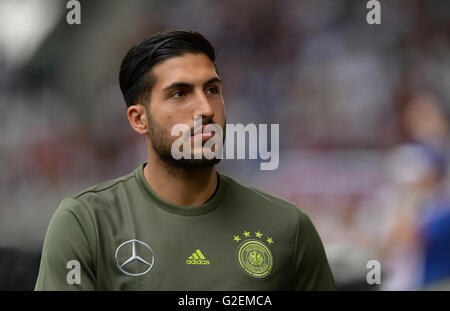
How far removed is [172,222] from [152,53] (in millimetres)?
628

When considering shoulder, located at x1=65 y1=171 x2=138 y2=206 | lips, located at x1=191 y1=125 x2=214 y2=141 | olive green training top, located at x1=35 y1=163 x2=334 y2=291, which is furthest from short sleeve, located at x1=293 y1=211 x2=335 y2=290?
shoulder, located at x1=65 y1=171 x2=138 y2=206

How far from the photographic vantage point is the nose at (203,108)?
1898mm

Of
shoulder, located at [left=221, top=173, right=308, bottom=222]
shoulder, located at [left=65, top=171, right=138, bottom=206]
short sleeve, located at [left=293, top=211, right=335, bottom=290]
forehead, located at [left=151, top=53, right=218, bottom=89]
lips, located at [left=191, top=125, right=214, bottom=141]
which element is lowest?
short sleeve, located at [left=293, top=211, right=335, bottom=290]

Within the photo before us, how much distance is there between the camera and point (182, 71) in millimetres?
1937

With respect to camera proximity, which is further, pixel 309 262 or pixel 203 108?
pixel 309 262

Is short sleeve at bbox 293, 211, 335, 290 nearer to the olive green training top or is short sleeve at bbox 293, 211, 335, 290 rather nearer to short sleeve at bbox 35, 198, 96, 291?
the olive green training top

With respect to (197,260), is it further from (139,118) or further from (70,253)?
(139,118)

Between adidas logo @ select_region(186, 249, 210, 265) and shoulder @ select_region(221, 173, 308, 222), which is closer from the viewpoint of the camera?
adidas logo @ select_region(186, 249, 210, 265)

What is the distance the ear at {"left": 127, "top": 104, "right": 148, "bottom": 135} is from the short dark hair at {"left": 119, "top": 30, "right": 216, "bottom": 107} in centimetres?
3

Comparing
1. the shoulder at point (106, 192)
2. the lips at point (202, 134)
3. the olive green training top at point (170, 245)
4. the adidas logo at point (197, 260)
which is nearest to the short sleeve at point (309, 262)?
the olive green training top at point (170, 245)

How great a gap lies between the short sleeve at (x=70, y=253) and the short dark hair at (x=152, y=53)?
50 centimetres

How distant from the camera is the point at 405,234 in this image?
330 centimetres

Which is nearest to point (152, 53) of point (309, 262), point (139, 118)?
point (139, 118)

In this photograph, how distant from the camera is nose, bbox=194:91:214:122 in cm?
190
